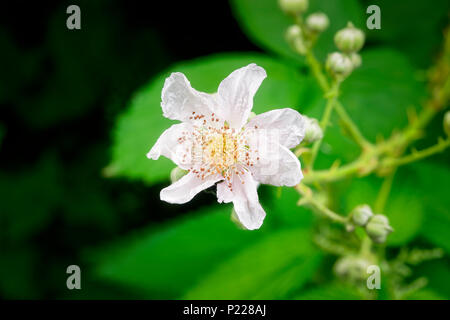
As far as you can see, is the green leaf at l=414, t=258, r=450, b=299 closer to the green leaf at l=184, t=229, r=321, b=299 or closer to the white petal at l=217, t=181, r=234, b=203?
the green leaf at l=184, t=229, r=321, b=299

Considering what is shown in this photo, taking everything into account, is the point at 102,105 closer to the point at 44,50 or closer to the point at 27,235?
the point at 44,50

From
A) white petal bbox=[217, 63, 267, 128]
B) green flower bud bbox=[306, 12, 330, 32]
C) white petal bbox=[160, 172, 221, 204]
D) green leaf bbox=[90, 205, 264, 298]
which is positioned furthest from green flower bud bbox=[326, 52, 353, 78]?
green leaf bbox=[90, 205, 264, 298]

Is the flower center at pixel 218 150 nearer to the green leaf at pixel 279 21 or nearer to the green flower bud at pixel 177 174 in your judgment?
the green flower bud at pixel 177 174

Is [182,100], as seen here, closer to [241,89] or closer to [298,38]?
[241,89]

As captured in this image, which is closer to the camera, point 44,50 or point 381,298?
point 381,298

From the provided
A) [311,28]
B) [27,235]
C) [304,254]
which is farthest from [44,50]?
[304,254]
